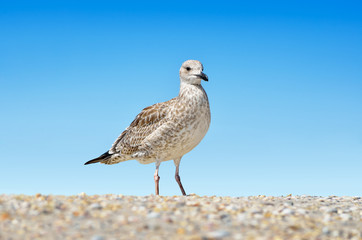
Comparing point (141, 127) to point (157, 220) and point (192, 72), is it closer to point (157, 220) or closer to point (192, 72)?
point (192, 72)

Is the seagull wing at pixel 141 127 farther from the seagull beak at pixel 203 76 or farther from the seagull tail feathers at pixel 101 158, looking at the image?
the seagull beak at pixel 203 76

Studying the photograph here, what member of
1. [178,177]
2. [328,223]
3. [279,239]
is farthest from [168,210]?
[178,177]

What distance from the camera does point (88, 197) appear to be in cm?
888

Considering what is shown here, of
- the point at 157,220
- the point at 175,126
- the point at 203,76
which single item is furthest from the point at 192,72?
the point at 157,220

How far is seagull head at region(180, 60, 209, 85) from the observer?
10812 mm

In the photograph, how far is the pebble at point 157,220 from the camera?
6168mm

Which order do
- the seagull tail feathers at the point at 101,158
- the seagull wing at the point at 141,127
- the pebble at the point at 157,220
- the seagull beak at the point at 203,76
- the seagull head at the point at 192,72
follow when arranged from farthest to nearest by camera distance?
1. the seagull tail feathers at the point at 101,158
2. the seagull wing at the point at 141,127
3. the seagull head at the point at 192,72
4. the seagull beak at the point at 203,76
5. the pebble at the point at 157,220

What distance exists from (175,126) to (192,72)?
1.52m

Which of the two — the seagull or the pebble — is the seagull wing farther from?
the pebble

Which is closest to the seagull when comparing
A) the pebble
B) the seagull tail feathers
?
the seagull tail feathers

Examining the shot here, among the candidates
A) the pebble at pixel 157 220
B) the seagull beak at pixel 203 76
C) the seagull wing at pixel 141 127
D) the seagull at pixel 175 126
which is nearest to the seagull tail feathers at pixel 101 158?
the seagull wing at pixel 141 127

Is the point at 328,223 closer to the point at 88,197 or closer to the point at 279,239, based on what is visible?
the point at 279,239

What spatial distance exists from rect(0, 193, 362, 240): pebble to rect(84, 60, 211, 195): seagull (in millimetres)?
2254

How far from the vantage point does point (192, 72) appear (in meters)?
11.0
